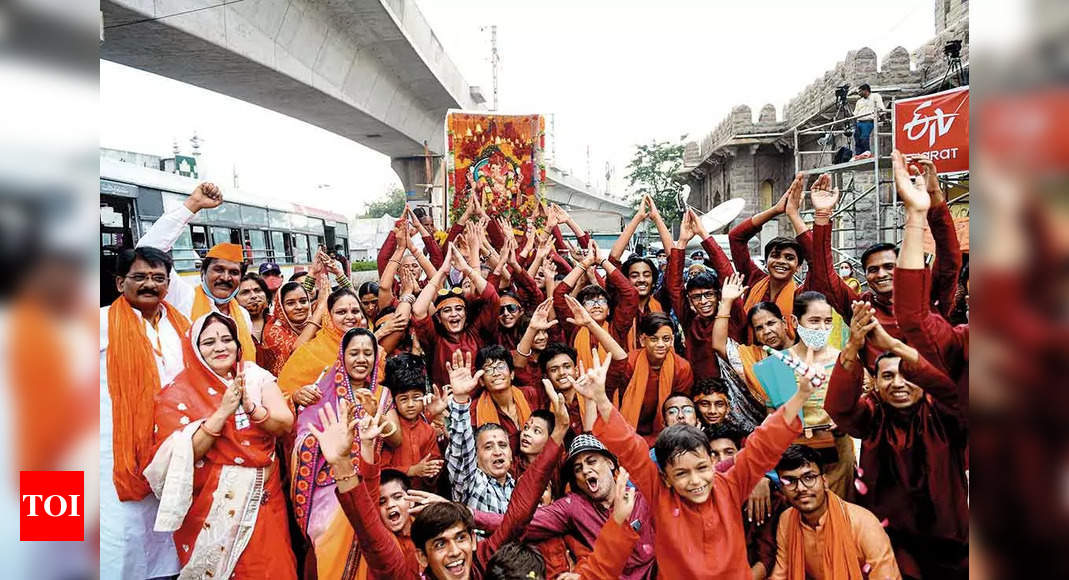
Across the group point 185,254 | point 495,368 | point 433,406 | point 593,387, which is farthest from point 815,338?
point 185,254

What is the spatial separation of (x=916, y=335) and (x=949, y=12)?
32.2 ft

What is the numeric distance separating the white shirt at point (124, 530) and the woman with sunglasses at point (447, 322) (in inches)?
64.0

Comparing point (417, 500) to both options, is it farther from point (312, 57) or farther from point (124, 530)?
point (312, 57)

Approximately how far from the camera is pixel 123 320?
255 centimetres

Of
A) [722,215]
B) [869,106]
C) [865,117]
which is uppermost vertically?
[869,106]

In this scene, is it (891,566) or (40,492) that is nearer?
(40,492)

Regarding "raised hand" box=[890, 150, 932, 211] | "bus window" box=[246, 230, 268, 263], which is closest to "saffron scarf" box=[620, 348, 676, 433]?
"raised hand" box=[890, 150, 932, 211]

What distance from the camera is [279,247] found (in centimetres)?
1343

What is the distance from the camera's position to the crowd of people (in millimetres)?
2232

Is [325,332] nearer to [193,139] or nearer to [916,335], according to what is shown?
[916,335]

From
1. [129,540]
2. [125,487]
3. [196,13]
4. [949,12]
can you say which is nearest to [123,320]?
[125,487]

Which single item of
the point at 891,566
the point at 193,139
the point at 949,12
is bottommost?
the point at 891,566

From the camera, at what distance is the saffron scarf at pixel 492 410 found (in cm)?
330

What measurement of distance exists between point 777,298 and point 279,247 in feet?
37.6
